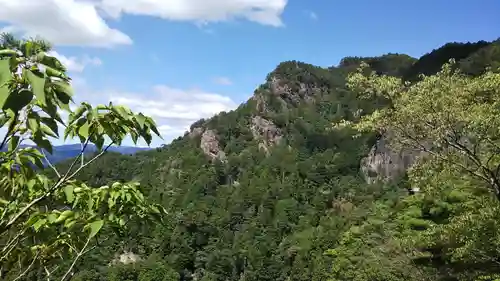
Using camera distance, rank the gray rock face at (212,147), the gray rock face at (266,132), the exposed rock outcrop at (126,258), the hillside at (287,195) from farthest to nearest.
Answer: the gray rock face at (266,132) < the gray rock face at (212,147) < the exposed rock outcrop at (126,258) < the hillside at (287,195)

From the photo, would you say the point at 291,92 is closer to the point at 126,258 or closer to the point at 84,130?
the point at 126,258

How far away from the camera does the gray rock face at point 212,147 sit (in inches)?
4528

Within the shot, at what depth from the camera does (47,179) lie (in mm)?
2219

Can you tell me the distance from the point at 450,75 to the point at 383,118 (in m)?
1.27

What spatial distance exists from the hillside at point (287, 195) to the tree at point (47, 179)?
7.47 meters

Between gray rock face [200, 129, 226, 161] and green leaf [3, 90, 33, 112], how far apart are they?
365ft

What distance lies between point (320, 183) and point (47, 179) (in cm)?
8920

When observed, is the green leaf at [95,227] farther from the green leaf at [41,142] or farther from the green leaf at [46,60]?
the green leaf at [46,60]

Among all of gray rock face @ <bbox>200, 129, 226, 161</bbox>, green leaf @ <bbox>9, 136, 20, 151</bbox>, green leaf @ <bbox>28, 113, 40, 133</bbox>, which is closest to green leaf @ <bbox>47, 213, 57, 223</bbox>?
green leaf @ <bbox>9, 136, 20, 151</bbox>

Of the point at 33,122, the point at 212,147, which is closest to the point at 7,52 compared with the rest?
the point at 33,122

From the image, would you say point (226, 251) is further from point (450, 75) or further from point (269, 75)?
point (269, 75)

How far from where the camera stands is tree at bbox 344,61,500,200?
7.38 meters

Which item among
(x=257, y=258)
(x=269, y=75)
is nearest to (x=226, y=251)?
(x=257, y=258)

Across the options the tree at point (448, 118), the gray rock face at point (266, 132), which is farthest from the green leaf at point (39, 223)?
the gray rock face at point (266, 132)
